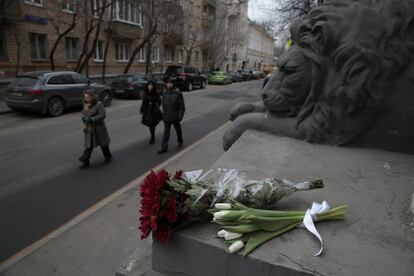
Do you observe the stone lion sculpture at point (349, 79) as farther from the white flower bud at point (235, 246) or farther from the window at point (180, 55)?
the window at point (180, 55)

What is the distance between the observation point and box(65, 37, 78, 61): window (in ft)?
67.9

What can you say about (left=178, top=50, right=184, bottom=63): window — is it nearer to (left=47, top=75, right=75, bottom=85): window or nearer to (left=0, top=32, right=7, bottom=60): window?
(left=0, top=32, right=7, bottom=60): window

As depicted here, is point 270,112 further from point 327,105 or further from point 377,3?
point 377,3

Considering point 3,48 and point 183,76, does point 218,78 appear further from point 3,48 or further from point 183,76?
point 3,48

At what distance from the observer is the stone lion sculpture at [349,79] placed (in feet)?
11.0

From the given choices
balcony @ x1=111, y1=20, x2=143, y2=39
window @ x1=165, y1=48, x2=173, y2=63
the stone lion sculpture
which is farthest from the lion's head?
window @ x1=165, y1=48, x2=173, y2=63

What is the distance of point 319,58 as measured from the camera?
3.62 metres

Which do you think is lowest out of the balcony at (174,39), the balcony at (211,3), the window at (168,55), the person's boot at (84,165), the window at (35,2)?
the person's boot at (84,165)

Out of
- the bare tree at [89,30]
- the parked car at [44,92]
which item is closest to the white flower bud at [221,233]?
the parked car at [44,92]

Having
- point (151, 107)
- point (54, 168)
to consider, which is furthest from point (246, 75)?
point (54, 168)

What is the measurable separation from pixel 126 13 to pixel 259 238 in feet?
91.0

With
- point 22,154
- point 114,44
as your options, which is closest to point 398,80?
point 22,154

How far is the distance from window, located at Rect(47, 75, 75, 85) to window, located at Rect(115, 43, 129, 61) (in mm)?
14162

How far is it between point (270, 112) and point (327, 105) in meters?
0.77
